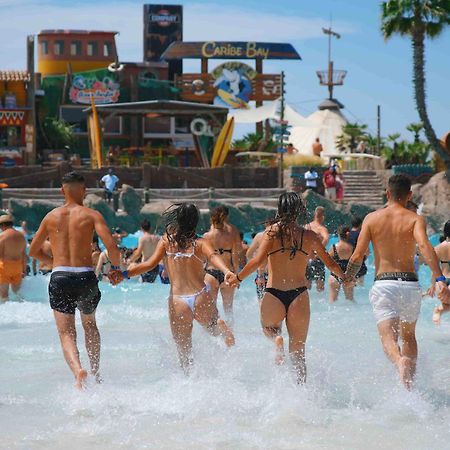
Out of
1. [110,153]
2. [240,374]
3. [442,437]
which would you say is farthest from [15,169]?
[442,437]

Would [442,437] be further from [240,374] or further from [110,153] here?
[110,153]

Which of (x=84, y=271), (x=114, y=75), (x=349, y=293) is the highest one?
(x=114, y=75)

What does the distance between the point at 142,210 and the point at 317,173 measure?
7.47 metres

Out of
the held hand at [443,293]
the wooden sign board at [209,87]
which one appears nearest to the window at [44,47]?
the wooden sign board at [209,87]

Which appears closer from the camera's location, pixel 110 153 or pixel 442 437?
pixel 442 437

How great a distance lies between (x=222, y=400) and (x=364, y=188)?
2773 cm

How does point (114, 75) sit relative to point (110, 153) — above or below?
above

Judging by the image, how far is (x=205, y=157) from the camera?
119 ft

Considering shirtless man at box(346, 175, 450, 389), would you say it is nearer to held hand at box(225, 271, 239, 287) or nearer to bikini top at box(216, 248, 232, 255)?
held hand at box(225, 271, 239, 287)

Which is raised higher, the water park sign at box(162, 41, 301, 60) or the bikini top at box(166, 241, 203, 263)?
the water park sign at box(162, 41, 301, 60)

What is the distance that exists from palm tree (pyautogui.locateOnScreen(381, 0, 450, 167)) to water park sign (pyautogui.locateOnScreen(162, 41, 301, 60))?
16.9 m

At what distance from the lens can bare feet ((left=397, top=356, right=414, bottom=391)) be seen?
20.9ft

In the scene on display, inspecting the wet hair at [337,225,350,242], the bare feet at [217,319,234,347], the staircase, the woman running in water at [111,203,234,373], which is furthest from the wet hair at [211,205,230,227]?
the staircase

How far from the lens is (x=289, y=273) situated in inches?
257
